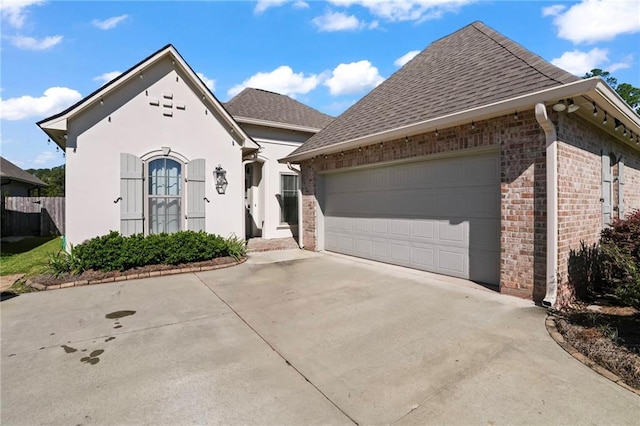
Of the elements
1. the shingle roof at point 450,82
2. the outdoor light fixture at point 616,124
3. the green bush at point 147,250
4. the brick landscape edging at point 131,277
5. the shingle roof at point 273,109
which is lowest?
the brick landscape edging at point 131,277

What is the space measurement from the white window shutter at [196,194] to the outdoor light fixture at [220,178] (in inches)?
13.2

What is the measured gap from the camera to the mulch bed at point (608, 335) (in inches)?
122

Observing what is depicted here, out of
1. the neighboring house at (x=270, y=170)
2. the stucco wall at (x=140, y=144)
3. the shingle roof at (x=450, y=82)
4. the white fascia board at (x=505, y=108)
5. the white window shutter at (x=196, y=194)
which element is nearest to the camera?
the white fascia board at (x=505, y=108)

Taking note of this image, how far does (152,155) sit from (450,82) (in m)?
7.63

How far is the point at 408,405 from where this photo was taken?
2.58 m

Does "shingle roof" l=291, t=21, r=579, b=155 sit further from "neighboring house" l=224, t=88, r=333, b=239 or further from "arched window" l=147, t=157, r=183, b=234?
"arched window" l=147, t=157, r=183, b=234

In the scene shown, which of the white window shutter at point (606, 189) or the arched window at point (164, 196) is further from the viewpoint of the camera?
the arched window at point (164, 196)

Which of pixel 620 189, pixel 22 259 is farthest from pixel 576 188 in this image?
pixel 22 259

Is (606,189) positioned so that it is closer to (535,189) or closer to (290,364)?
(535,189)

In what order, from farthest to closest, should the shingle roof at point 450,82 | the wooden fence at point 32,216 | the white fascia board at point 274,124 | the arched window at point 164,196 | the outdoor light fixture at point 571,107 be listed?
1. the wooden fence at point 32,216
2. the white fascia board at point 274,124
3. the arched window at point 164,196
4. the shingle roof at point 450,82
5. the outdoor light fixture at point 571,107

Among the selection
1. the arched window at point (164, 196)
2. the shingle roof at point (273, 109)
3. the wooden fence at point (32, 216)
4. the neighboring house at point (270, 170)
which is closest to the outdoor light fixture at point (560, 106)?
the arched window at point (164, 196)

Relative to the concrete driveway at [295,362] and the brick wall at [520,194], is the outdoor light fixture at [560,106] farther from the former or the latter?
the concrete driveway at [295,362]

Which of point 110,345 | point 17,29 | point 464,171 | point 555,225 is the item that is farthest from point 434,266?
point 17,29

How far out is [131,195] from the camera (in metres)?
8.09
